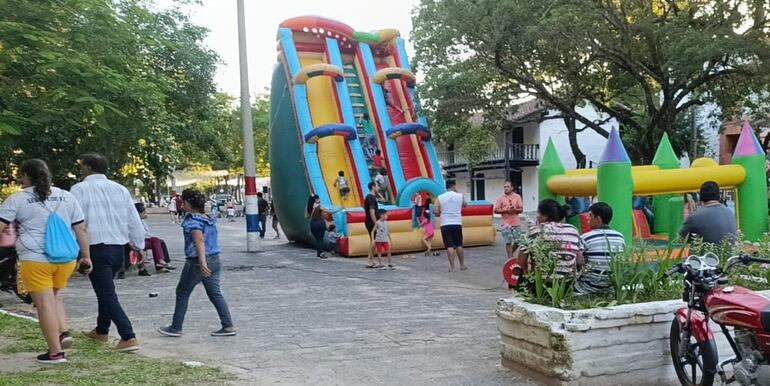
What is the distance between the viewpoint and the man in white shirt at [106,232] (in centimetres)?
631

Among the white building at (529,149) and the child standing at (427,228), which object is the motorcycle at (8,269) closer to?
the child standing at (427,228)

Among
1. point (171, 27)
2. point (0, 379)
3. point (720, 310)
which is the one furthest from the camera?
point (171, 27)

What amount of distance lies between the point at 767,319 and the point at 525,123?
37.3m

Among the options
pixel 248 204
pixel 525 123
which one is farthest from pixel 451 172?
pixel 248 204

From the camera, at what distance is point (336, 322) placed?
7.73 metres

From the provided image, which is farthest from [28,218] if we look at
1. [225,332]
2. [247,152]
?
[247,152]

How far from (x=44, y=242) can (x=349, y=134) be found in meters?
11.0

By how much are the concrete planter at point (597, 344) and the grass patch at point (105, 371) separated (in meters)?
2.32

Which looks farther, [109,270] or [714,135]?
[714,135]

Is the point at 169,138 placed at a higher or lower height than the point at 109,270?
higher

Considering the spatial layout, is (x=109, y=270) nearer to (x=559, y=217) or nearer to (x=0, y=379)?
(x=0, y=379)

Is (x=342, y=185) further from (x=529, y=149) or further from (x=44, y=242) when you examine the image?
(x=529, y=149)

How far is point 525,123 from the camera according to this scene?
1593 inches

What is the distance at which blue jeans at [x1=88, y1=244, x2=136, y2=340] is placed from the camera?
20.7 ft
